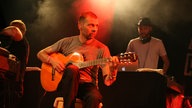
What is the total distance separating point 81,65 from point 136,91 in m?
1.03

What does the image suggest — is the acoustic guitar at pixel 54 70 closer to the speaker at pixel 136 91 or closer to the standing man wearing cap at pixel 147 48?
the speaker at pixel 136 91

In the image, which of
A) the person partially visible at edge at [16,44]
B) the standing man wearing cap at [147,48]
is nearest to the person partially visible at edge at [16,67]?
the person partially visible at edge at [16,44]

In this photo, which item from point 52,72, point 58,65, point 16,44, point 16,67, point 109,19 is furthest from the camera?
point 109,19

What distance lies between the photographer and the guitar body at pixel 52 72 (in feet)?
15.9

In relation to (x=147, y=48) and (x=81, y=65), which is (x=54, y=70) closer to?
(x=81, y=65)

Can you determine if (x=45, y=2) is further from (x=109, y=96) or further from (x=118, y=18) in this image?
(x=109, y=96)

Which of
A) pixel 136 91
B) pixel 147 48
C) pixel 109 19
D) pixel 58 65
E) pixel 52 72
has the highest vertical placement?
pixel 109 19

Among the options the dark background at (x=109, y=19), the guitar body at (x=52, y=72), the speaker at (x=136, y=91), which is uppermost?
the dark background at (x=109, y=19)

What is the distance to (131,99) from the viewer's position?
5.35 m

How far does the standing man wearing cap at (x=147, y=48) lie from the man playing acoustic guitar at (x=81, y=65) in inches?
68.6

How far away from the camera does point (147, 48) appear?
6.61 metres

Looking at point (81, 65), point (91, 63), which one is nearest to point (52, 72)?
point (81, 65)

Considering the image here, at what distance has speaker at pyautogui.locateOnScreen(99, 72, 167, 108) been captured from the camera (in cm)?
512

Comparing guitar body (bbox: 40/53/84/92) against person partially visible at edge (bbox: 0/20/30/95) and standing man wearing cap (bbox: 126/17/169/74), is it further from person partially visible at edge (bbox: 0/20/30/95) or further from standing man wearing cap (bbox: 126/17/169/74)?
standing man wearing cap (bbox: 126/17/169/74)
